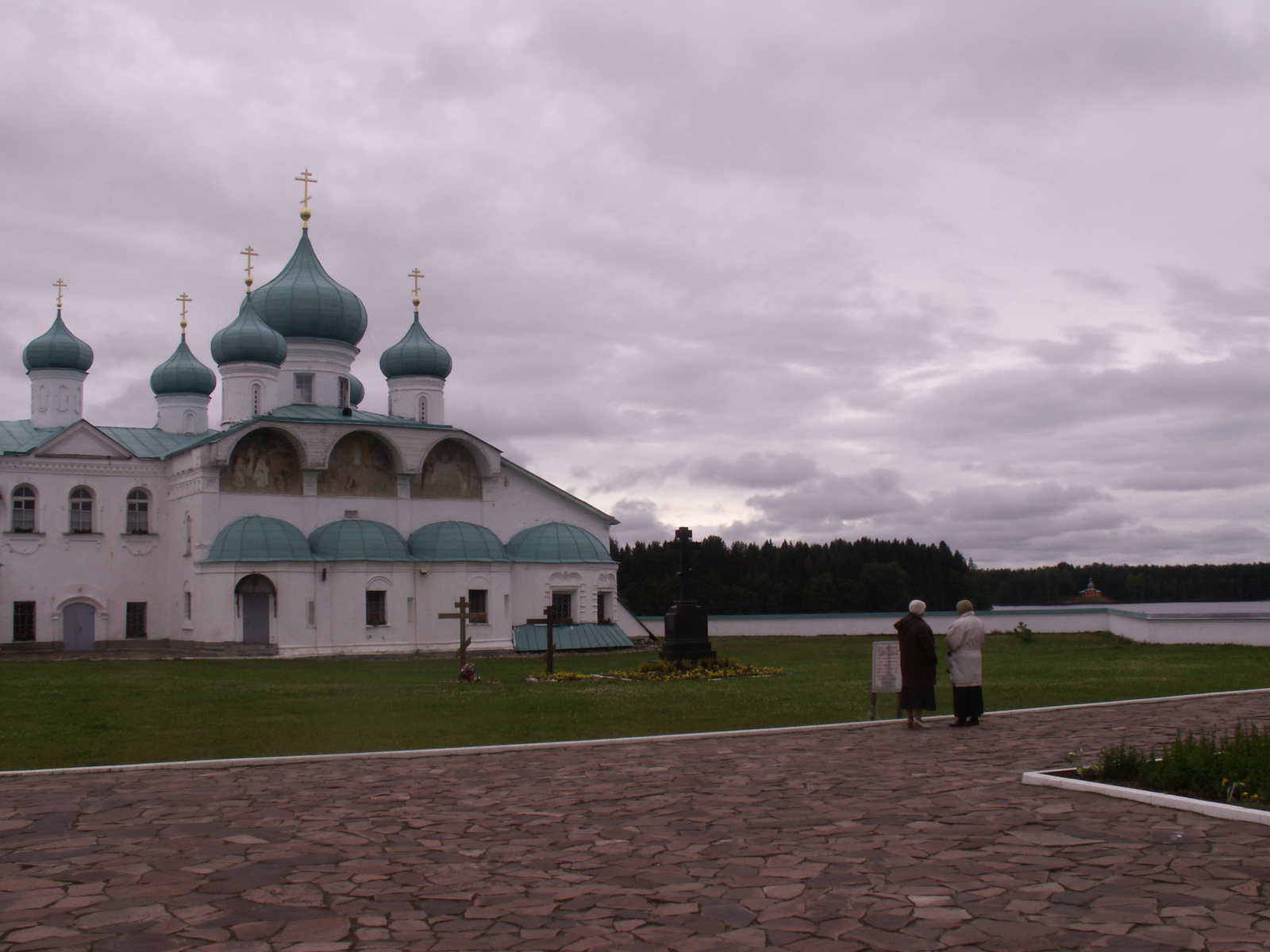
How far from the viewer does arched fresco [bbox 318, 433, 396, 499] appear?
36.7m

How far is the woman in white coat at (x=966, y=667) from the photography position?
1197 centimetres

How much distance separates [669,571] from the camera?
72750 millimetres

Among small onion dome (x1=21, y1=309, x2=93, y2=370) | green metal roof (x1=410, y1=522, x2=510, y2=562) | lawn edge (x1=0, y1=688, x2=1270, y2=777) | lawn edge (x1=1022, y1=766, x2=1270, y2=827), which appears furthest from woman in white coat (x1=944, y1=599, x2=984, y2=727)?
small onion dome (x1=21, y1=309, x2=93, y2=370)

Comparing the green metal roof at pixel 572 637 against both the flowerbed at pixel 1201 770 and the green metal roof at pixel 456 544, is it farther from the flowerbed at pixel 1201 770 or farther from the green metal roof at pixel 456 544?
the flowerbed at pixel 1201 770

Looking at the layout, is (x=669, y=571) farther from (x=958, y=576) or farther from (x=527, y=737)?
(x=527, y=737)

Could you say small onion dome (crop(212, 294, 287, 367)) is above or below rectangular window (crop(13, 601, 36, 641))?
above

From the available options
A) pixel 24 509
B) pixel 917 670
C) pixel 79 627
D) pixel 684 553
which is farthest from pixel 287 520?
pixel 917 670

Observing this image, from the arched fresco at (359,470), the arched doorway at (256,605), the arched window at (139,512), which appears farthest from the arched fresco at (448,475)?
the arched window at (139,512)

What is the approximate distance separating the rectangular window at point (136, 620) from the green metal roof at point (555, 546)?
38.4ft

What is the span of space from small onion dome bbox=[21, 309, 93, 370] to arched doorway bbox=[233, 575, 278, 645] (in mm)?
11806

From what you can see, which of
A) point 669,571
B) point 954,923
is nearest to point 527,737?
point 954,923

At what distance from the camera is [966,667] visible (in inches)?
477

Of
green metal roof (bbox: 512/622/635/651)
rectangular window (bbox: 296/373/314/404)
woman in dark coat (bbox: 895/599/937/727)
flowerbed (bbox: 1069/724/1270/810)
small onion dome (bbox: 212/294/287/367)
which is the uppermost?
small onion dome (bbox: 212/294/287/367)

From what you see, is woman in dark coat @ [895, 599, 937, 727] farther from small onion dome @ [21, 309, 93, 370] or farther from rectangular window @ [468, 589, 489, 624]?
small onion dome @ [21, 309, 93, 370]
